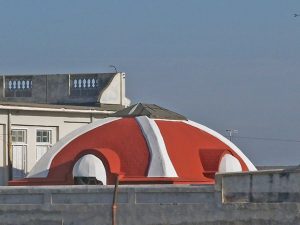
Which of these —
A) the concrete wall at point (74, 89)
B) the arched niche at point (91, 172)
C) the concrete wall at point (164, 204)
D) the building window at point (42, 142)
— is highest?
the concrete wall at point (74, 89)

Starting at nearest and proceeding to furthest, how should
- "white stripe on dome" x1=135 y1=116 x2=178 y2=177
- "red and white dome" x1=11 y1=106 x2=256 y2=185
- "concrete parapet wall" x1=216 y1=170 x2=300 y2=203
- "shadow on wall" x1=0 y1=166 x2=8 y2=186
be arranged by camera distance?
1. "concrete parapet wall" x1=216 y1=170 x2=300 y2=203
2. "white stripe on dome" x1=135 y1=116 x2=178 y2=177
3. "red and white dome" x1=11 y1=106 x2=256 y2=185
4. "shadow on wall" x1=0 y1=166 x2=8 y2=186

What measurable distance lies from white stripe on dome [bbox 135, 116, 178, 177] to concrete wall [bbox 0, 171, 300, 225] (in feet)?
7.78

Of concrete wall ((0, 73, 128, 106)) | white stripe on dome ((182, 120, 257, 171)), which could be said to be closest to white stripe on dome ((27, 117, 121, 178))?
white stripe on dome ((182, 120, 257, 171))

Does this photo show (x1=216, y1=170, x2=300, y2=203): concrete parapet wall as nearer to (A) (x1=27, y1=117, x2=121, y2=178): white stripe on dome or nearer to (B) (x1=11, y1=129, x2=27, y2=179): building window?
(A) (x1=27, y1=117, x2=121, y2=178): white stripe on dome

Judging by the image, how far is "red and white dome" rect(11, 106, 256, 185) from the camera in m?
27.8

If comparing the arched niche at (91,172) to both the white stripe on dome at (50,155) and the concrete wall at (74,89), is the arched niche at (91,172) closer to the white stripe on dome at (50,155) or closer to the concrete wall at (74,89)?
the white stripe on dome at (50,155)

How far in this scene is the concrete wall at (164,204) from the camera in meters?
23.6

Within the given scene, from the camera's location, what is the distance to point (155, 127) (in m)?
29.3

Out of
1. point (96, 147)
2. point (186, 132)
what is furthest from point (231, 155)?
point (96, 147)

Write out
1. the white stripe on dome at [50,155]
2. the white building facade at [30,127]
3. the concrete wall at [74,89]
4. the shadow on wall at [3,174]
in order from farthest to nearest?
the concrete wall at [74,89] → the white building facade at [30,127] → the shadow on wall at [3,174] → the white stripe on dome at [50,155]

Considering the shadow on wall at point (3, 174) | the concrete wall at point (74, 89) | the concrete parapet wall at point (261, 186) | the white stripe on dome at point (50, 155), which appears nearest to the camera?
the concrete parapet wall at point (261, 186)

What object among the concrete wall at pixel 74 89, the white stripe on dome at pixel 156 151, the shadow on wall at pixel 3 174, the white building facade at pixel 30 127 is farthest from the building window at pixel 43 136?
the white stripe on dome at pixel 156 151

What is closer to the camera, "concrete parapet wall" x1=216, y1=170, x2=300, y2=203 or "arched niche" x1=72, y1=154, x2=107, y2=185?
"concrete parapet wall" x1=216, y1=170, x2=300, y2=203

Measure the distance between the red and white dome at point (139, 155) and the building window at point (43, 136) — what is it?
690 centimetres
